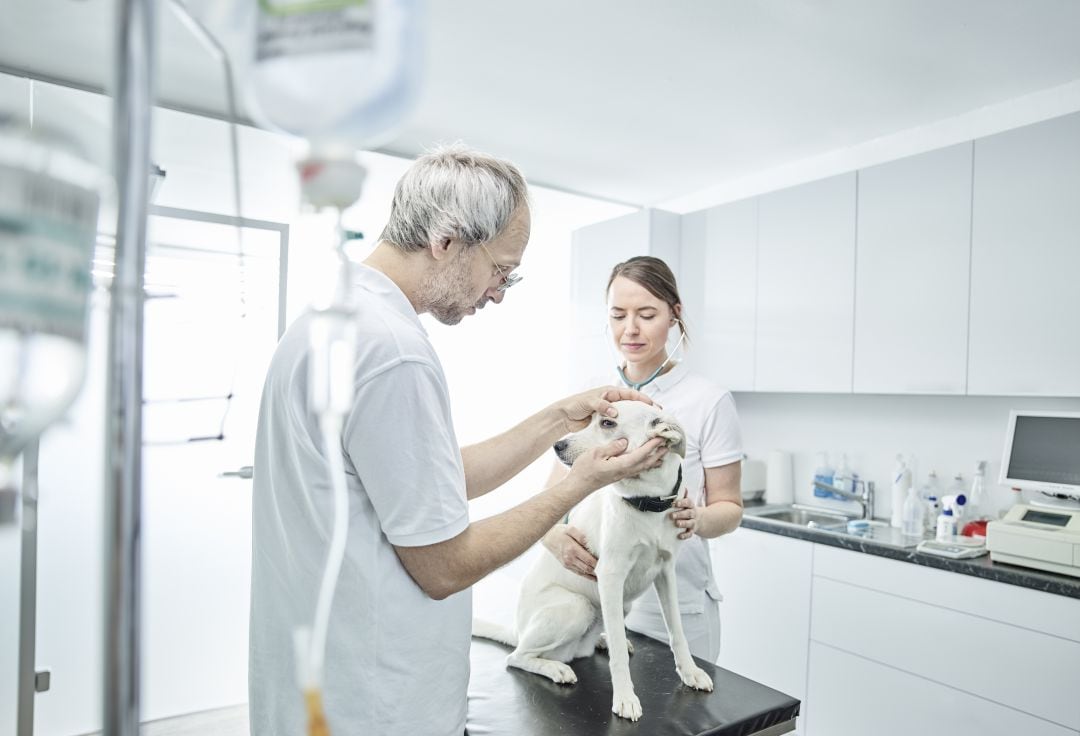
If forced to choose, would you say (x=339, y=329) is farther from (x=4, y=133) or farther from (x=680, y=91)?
(x=680, y=91)

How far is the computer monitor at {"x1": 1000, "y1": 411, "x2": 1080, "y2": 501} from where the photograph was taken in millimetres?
2602

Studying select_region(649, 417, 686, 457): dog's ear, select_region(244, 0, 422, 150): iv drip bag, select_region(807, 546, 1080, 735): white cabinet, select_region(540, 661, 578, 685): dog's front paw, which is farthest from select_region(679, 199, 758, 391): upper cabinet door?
select_region(244, 0, 422, 150): iv drip bag

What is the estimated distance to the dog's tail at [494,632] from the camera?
5.28ft

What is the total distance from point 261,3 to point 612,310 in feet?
5.65

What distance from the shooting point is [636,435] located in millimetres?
1503

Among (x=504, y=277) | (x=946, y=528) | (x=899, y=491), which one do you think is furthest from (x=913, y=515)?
(x=504, y=277)

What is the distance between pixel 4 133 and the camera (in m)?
0.41

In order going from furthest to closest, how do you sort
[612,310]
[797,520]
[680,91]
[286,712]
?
1. [797,520]
2. [680,91]
3. [612,310]
4. [286,712]

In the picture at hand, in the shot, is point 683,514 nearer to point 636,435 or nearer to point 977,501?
point 636,435

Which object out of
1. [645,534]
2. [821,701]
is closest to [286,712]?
[645,534]

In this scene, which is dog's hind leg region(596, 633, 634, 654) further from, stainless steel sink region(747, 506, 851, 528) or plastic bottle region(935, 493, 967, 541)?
stainless steel sink region(747, 506, 851, 528)

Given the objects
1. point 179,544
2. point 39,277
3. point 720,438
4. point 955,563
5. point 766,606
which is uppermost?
point 39,277

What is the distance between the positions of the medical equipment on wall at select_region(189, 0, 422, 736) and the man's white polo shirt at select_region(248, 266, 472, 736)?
52 cm

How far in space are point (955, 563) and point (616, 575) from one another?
1.79 meters
